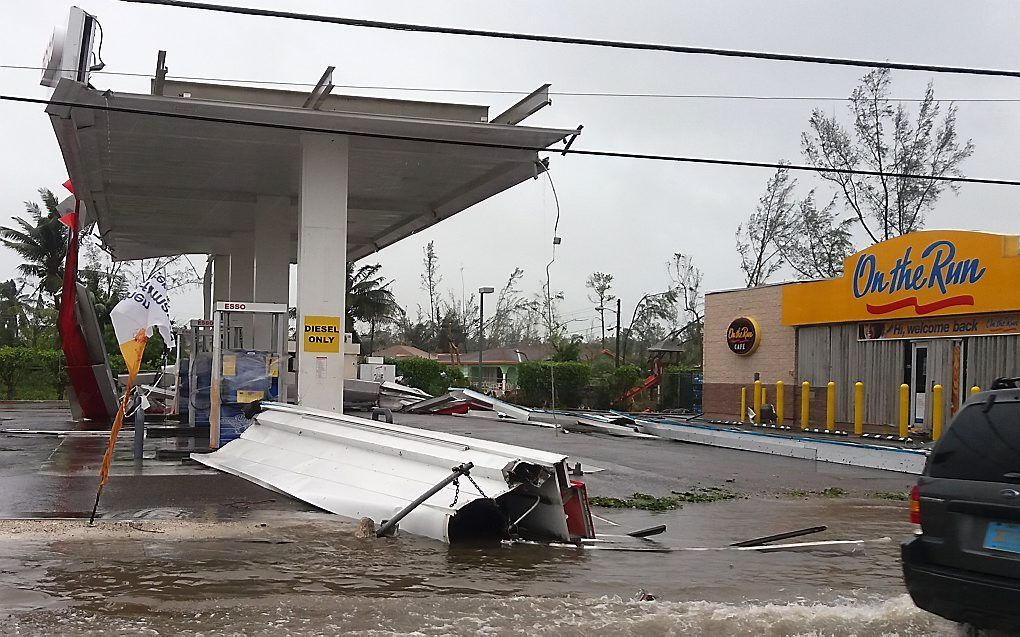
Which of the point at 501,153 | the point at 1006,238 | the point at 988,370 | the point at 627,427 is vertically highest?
the point at 501,153

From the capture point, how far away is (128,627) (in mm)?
6215

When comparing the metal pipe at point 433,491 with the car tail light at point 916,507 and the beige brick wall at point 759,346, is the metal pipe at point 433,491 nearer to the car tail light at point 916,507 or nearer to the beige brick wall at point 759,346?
the car tail light at point 916,507

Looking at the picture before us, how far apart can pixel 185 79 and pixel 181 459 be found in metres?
6.76

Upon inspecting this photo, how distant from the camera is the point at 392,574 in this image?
793 cm

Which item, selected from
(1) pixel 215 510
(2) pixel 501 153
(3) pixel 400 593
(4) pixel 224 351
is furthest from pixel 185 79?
(3) pixel 400 593

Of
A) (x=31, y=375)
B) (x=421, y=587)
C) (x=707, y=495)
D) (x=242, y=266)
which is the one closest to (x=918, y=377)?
(x=707, y=495)

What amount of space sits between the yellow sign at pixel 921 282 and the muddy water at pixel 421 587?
14.0 metres

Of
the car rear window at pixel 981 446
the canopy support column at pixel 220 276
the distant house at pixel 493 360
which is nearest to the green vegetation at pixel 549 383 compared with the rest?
the canopy support column at pixel 220 276

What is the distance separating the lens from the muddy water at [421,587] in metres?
6.52

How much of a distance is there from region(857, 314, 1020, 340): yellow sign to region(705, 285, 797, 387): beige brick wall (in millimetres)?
3265

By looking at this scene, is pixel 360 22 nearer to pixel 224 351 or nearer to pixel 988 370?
pixel 224 351

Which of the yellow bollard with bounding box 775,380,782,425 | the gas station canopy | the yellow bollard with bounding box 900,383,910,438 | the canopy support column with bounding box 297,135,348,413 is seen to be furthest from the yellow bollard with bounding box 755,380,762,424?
the canopy support column with bounding box 297,135,348,413

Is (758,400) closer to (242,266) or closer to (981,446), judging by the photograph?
(242,266)

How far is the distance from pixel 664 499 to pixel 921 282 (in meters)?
13.8
